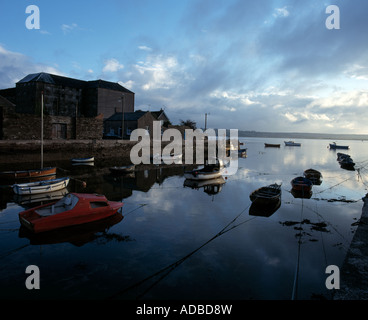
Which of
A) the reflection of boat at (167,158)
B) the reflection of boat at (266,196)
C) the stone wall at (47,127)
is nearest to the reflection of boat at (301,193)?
the reflection of boat at (266,196)

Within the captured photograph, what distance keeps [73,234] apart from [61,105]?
187 feet

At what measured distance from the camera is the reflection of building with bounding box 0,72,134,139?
129ft

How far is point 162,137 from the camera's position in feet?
214

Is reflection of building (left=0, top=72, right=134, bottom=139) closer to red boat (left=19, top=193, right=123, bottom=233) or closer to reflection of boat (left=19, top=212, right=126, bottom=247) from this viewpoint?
red boat (left=19, top=193, right=123, bottom=233)

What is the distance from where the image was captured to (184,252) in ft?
41.9

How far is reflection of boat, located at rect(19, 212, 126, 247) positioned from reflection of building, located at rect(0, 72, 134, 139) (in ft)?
96.6

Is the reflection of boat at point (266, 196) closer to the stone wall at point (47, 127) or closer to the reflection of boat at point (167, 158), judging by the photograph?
the reflection of boat at point (167, 158)

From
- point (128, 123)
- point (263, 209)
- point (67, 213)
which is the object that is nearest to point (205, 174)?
point (263, 209)

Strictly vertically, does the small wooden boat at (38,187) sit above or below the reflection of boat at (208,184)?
above

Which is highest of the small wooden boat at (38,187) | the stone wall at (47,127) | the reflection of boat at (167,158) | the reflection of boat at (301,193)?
the stone wall at (47,127)

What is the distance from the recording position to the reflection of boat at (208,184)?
1098 inches

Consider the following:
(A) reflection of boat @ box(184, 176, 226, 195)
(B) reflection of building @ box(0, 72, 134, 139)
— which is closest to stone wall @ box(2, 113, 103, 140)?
(B) reflection of building @ box(0, 72, 134, 139)

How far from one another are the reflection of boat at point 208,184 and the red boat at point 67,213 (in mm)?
12758

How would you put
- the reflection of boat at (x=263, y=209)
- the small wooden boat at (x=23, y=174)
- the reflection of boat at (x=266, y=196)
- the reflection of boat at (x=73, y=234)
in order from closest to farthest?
the reflection of boat at (x=73, y=234) → the reflection of boat at (x=263, y=209) → the reflection of boat at (x=266, y=196) → the small wooden boat at (x=23, y=174)
